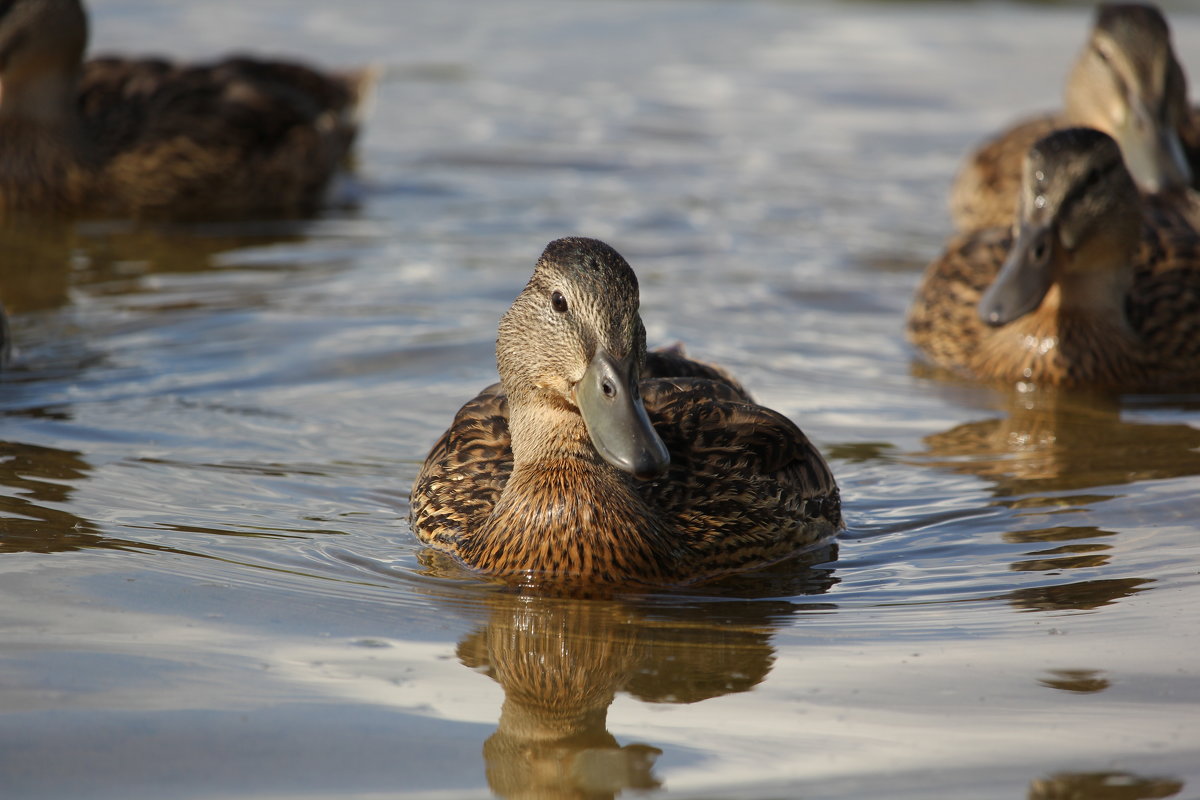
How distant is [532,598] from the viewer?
5586mm

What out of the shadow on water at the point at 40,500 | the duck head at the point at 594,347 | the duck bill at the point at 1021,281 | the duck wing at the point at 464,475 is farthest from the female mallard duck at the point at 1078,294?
the shadow on water at the point at 40,500

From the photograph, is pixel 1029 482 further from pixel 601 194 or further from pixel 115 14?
pixel 115 14

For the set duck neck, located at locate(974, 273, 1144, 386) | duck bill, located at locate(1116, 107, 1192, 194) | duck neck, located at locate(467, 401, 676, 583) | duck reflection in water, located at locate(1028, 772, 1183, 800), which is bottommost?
duck reflection in water, located at locate(1028, 772, 1183, 800)

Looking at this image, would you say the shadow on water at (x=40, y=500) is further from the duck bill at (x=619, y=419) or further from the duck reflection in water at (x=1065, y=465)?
the duck reflection in water at (x=1065, y=465)

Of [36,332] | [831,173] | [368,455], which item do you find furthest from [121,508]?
[831,173]

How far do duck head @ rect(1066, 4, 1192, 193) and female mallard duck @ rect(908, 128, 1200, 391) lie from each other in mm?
1164

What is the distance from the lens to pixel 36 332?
8.94m

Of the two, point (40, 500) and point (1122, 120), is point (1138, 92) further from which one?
point (40, 500)

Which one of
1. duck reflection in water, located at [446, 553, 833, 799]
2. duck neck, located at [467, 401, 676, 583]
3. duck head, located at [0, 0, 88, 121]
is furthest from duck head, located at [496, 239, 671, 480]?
duck head, located at [0, 0, 88, 121]

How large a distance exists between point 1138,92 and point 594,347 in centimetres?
630

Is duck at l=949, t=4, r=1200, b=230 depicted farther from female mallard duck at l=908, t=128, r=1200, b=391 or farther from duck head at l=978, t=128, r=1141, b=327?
duck head at l=978, t=128, r=1141, b=327

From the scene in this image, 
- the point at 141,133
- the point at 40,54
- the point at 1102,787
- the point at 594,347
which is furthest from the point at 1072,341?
the point at 40,54

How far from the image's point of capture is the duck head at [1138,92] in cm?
1026

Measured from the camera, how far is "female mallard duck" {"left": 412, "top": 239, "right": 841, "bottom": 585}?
5.38 metres
